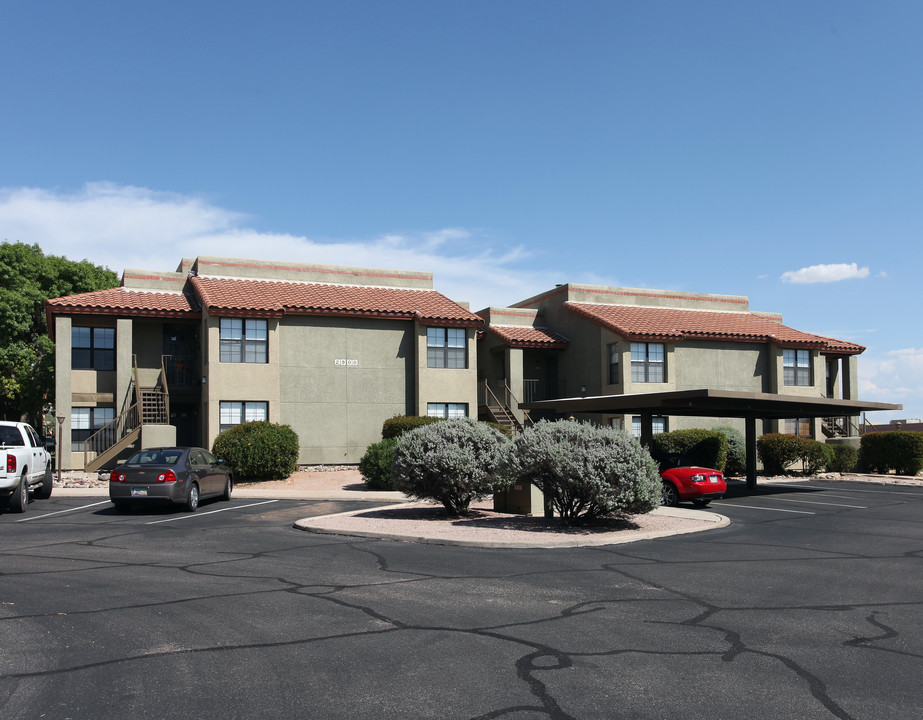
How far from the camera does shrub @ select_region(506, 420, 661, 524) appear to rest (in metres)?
15.2

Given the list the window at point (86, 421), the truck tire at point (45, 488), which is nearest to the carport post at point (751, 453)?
the truck tire at point (45, 488)

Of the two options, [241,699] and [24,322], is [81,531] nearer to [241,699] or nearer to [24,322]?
[241,699]

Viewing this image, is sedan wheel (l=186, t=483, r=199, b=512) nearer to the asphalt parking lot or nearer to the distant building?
the asphalt parking lot

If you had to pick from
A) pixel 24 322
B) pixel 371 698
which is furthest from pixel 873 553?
pixel 24 322

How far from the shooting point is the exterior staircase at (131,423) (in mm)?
28078

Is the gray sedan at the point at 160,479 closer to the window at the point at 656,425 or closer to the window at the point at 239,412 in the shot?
the window at the point at 239,412

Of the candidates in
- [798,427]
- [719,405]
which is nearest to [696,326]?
[798,427]

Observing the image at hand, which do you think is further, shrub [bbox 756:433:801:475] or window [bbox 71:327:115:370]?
shrub [bbox 756:433:801:475]

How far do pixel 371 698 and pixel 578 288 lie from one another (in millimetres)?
33582

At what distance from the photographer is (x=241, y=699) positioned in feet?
19.1

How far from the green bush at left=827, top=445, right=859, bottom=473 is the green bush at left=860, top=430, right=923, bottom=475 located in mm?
709

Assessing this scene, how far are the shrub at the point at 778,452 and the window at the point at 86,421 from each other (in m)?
24.3

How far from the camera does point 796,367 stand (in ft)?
125

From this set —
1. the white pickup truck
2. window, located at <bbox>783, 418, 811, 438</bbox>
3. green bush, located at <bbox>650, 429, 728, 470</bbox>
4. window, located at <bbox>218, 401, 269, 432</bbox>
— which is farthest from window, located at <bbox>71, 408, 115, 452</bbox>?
window, located at <bbox>783, 418, 811, 438</bbox>
